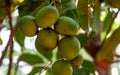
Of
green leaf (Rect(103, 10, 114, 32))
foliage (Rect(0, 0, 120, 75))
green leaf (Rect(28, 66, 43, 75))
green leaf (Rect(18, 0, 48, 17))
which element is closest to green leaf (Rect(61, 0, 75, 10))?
foliage (Rect(0, 0, 120, 75))

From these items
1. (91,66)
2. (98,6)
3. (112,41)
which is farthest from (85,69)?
(98,6)

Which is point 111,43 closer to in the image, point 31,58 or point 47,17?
point 47,17

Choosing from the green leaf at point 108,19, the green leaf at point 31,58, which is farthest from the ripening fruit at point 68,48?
the green leaf at point 31,58

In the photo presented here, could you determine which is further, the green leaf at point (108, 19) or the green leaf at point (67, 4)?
the green leaf at point (108, 19)

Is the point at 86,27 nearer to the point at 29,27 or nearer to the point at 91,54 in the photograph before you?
the point at 29,27

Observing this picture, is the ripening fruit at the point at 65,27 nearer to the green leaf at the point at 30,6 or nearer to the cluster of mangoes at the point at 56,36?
the cluster of mangoes at the point at 56,36

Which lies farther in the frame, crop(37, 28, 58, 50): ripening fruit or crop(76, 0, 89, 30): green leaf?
crop(76, 0, 89, 30): green leaf

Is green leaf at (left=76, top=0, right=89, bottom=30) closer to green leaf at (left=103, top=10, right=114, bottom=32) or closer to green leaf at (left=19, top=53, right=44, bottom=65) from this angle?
green leaf at (left=103, top=10, right=114, bottom=32)
